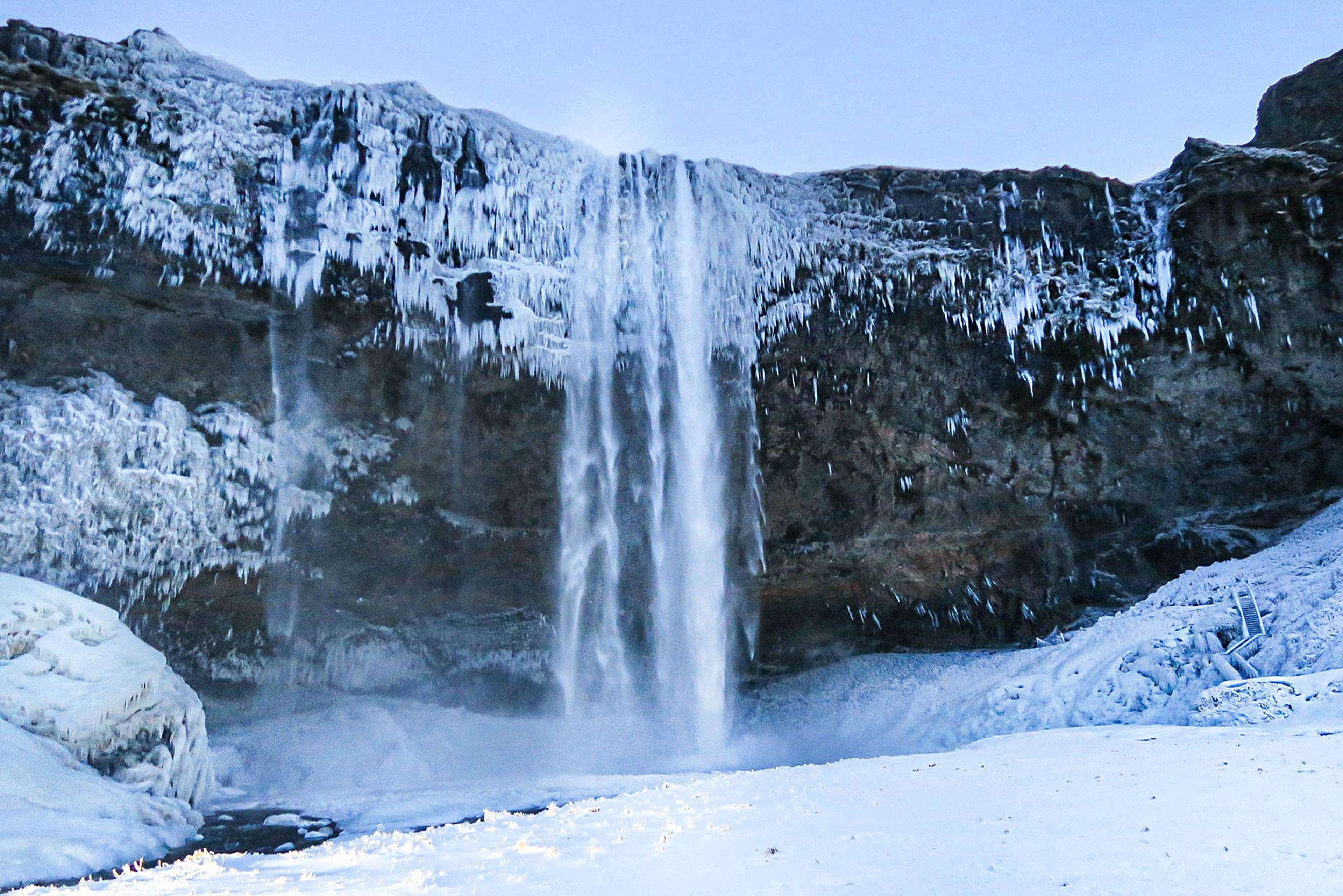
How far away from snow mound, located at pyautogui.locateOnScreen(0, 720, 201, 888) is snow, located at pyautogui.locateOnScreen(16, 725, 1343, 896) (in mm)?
1154

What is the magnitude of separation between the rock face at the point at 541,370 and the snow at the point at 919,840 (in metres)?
10.6

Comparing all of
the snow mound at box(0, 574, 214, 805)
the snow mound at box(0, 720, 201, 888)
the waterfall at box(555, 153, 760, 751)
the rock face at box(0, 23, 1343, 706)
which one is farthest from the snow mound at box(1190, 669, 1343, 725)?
the snow mound at box(0, 574, 214, 805)

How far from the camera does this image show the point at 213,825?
10.8 meters

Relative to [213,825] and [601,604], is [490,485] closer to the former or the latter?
[601,604]

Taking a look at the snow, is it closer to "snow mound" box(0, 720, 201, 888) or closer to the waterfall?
"snow mound" box(0, 720, 201, 888)

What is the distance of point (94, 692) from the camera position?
10.2 m

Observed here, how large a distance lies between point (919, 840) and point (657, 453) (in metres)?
14.1

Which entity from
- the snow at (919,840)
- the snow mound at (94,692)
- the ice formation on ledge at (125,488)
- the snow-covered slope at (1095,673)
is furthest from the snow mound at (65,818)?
the snow-covered slope at (1095,673)

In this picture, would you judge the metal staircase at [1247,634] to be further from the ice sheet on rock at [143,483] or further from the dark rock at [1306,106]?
the ice sheet on rock at [143,483]

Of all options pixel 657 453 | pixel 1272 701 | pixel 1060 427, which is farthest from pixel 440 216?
pixel 1272 701

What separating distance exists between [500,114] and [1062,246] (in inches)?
467

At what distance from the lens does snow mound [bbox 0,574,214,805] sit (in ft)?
31.8

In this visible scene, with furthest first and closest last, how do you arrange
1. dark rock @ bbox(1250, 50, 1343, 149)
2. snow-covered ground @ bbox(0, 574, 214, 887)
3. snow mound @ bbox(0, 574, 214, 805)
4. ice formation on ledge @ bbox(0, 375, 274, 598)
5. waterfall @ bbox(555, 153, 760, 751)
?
dark rock @ bbox(1250, 50, 1343, 149) < waterfall @ bbox(555, 153, 760, 751) < ice formation on ledge @ bbox(0, 375, 274, 598) < snow mound @ bbox(0, 574, 214, 805) < snow-covered ground @ bbox(0, 574, 214, 887)

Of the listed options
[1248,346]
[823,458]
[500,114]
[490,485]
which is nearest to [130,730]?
[490,485]
